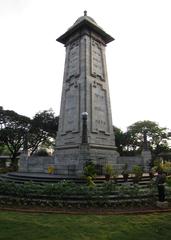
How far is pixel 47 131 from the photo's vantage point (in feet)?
A: 152

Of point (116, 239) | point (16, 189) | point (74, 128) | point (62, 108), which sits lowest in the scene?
point (116, 239)

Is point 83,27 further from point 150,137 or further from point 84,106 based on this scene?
point 150,137

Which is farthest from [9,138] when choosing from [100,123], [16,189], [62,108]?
[16,189]

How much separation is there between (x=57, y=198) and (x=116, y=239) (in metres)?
4.47

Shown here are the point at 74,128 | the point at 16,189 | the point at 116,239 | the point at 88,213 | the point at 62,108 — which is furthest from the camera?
the point at 62,108

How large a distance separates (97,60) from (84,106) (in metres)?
6.16

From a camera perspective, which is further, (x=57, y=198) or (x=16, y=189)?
(x=16, y=189)

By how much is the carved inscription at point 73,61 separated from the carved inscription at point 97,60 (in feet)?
5.27

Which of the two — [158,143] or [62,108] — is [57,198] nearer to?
[62,108]

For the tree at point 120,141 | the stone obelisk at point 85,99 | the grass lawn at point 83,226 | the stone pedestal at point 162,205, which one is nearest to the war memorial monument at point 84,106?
the stone obelisk at point 85,99

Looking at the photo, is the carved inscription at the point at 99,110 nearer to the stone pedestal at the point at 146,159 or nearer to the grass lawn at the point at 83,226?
the stone pedestal at the point at 146,159

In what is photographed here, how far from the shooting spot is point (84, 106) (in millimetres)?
21641

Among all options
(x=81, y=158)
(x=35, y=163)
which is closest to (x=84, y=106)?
(x=81, y=158)

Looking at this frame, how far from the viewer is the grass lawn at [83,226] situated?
6.04 metres
